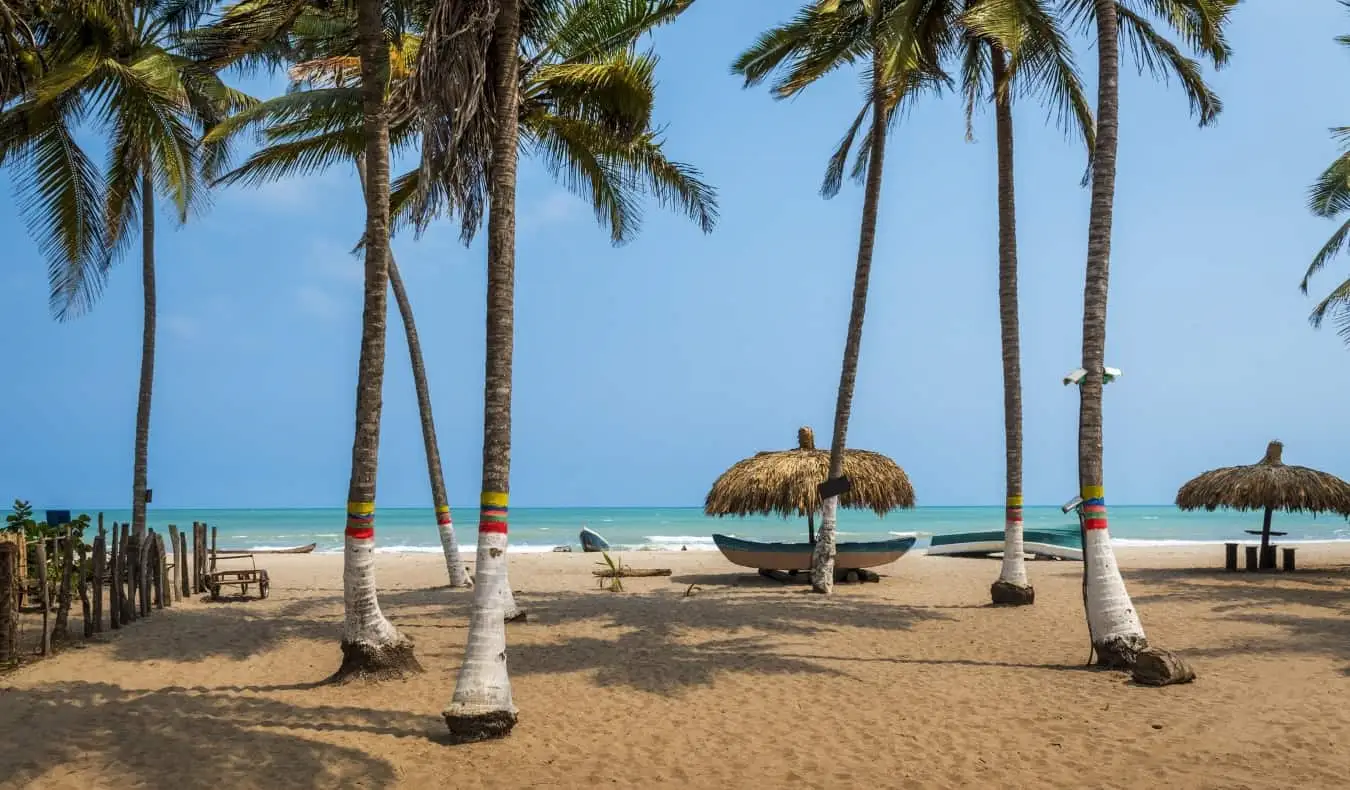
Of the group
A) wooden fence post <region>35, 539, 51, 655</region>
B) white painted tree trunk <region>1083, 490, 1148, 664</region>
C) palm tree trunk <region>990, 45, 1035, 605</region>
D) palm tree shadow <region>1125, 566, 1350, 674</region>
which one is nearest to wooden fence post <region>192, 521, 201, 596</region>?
wooden fence post <region>35, 539, 51, 655</region>

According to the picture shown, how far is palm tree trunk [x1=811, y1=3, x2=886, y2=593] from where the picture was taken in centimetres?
1447

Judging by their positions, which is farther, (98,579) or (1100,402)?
(98,579)

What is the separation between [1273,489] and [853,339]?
29.3 ft

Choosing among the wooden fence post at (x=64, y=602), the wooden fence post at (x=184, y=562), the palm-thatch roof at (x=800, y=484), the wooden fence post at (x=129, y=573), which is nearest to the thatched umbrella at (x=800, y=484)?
the palm-thatch roof at (x=800, y=484)

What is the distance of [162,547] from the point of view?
14.0 meters

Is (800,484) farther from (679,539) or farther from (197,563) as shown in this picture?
(679,539)

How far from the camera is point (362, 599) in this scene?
850 cm

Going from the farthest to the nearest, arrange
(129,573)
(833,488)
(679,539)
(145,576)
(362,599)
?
(679,539) < (833,488) < (145,576) < (129,573) < (362,599)

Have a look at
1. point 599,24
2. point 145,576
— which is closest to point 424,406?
point 145,576

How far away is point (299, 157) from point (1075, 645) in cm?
1043

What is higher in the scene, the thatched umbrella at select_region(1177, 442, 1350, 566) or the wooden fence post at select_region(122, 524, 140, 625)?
the thatched umbrella at select_region(1177, 442, 1350, 566)

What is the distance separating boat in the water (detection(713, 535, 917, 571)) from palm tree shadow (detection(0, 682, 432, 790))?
969 centimetres

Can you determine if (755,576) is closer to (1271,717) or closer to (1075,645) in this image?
(1075,645)

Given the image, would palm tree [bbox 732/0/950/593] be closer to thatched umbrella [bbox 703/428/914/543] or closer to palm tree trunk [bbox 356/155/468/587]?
thatched umbrella [bbox 703/428/914/543]
